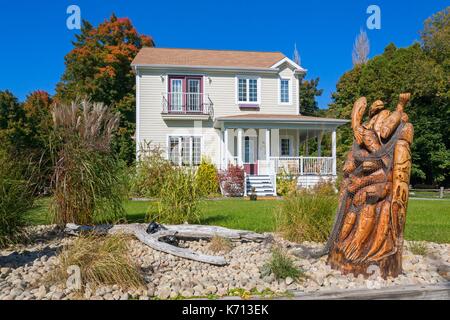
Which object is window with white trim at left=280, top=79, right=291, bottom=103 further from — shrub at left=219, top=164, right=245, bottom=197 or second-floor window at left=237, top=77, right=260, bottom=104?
shrub at left=219, top=164, right=245, bottom=197

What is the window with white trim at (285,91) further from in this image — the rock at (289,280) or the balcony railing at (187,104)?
the rock at (289,280)

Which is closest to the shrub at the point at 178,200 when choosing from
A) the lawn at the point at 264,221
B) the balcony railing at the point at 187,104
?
the lawn at the point at 264,221

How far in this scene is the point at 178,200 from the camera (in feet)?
20.7

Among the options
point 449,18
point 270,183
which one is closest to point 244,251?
point 270,183

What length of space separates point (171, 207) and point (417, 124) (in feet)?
73.6

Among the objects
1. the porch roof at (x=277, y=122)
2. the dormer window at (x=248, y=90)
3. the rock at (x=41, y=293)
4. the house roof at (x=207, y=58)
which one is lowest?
the rock at (x=41, y=293)

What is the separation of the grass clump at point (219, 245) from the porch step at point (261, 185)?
35.6 feet

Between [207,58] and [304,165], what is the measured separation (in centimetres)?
835

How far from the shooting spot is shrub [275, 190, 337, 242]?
543 centimetres

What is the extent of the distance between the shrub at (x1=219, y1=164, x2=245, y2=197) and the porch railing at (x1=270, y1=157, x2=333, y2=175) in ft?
6.29

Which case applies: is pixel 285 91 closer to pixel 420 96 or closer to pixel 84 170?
pixel 420 96

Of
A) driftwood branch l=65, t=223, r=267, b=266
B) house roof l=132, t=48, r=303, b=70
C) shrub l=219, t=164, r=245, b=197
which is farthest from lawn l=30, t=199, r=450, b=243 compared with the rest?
house roof l=132, t=48, r=303, b=70

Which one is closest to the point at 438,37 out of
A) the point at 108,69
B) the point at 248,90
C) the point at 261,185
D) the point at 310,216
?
the point at 248,90

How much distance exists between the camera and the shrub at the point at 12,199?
485cm
